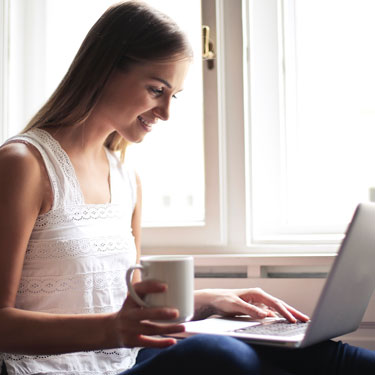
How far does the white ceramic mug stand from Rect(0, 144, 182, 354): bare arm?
13 millimetres

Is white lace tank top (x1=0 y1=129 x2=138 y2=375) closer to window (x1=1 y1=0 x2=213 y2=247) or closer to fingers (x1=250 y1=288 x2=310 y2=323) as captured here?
fingers (x1=250 y1=288 x2=310 y2=323)

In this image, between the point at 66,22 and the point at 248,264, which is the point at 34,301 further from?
the point at 66,22

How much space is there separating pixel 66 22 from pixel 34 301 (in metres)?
1.06

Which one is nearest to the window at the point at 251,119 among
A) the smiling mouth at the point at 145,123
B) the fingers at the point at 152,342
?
the smiling mouth at the point at 145,123

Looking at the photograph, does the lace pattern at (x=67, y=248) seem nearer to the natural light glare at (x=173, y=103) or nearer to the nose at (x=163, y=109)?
the nose at (x=163, y=109)

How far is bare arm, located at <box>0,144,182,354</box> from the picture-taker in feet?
2.75

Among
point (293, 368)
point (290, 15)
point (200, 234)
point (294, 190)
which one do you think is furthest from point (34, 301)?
point (290, 15)

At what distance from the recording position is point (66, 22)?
6.15 feet

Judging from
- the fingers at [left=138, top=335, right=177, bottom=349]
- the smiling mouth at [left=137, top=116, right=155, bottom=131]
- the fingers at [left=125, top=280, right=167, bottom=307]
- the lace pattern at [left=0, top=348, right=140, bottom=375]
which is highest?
the smiling mouth at [left=137, top=116, right=155, bottom=131]

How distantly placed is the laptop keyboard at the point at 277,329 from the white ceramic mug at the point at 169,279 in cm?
19

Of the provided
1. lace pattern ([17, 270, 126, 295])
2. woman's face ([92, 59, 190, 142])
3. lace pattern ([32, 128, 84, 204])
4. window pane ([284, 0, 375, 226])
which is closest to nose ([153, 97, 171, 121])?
woman's face ([92, 59, 190, 142])

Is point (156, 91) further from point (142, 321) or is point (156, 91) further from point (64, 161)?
point (142, 321)

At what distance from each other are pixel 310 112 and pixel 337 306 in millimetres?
932

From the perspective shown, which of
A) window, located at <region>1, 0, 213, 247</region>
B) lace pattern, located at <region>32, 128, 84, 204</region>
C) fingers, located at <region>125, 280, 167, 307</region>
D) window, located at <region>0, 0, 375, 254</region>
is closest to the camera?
fingers, located at <region>125, 280, 167, 307</region>
